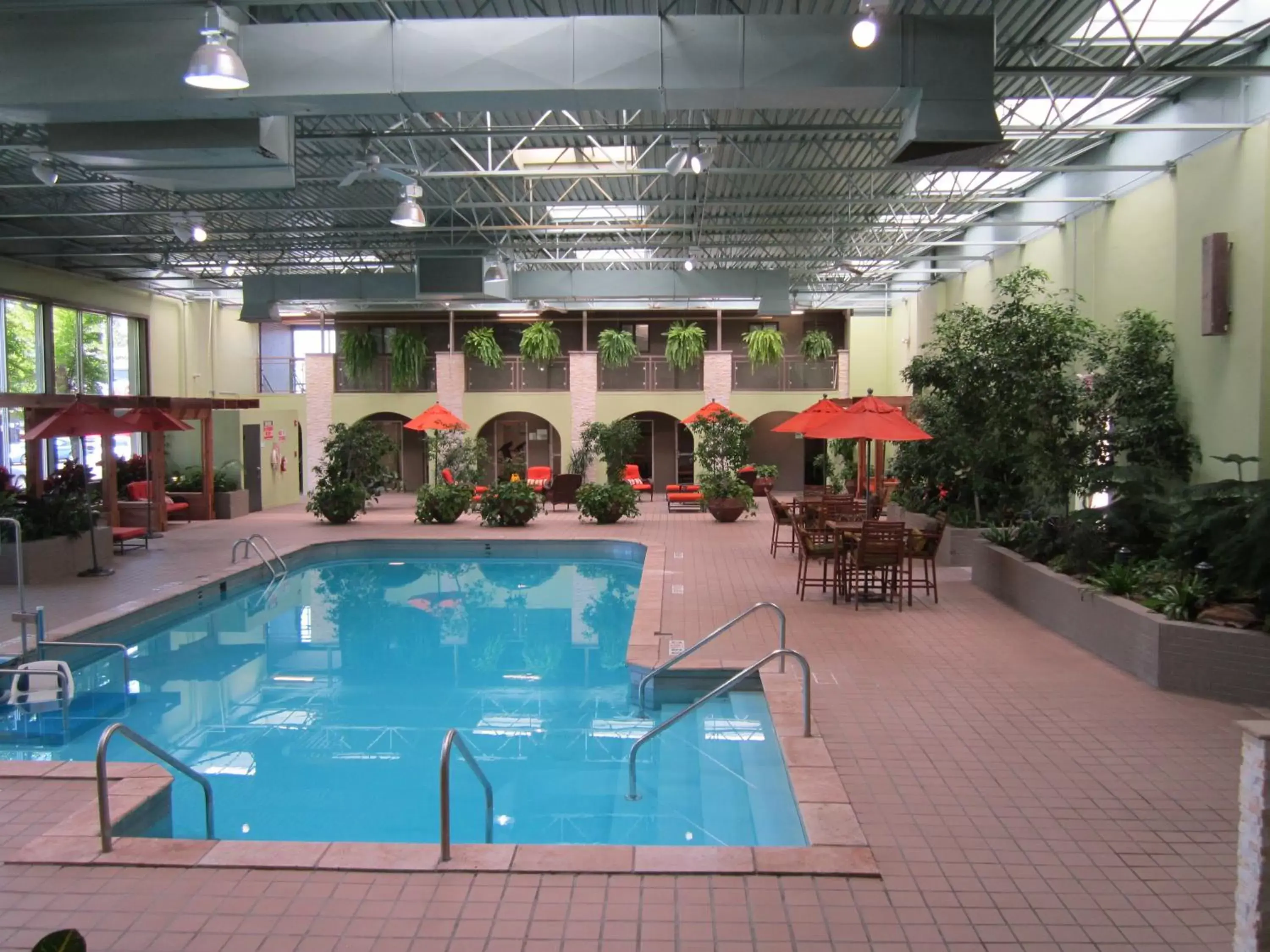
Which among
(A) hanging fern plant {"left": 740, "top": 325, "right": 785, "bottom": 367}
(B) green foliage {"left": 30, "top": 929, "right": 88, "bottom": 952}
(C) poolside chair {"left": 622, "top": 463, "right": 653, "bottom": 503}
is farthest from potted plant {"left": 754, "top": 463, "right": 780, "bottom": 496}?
(B) green foliage {"left": 30, "top": 929, "right": 88, "bottom": 952}

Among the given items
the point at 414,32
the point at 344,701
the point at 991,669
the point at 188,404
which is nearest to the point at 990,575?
the point at 991,669

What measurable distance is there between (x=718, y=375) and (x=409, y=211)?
45.6 ft

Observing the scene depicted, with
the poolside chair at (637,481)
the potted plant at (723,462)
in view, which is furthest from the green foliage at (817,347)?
the poolside chair at (637,481)

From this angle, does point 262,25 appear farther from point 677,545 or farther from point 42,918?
point 677,545

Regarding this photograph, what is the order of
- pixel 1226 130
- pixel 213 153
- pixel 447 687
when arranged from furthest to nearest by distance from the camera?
pixel 1226 130, pixel 447 687, pixel 213 153

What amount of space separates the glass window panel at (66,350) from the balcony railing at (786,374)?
14805mm

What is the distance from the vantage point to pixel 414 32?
7344 millimetres

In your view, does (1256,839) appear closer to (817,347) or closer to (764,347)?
(764,347)

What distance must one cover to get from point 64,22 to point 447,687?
250 inches

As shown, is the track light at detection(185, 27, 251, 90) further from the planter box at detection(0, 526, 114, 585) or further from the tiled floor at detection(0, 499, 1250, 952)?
the planter box at detection(0, 526, 114, 585)

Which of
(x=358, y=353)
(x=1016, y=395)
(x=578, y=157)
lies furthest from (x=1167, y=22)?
(x=358, y=353)

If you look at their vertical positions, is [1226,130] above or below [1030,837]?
above

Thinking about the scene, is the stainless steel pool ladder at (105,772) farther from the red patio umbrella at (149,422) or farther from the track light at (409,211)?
the red patio umbrella at (149,422)

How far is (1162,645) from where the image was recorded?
266 inches
